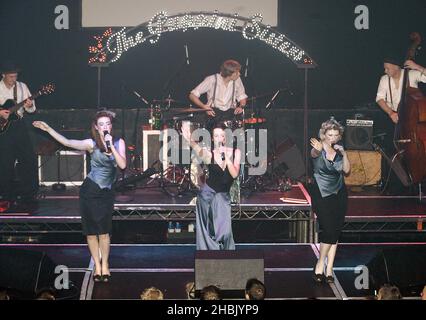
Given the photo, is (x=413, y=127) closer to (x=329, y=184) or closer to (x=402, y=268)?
(x=329, y=184)

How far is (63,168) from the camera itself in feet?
43.7

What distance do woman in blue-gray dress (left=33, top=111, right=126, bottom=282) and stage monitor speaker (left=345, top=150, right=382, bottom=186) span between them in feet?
16.2

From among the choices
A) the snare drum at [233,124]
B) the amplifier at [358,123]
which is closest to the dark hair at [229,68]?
the snare drum at [233,124]

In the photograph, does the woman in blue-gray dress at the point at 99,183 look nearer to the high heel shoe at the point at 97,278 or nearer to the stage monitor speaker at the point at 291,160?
the high heel shoe at the point at 97,278

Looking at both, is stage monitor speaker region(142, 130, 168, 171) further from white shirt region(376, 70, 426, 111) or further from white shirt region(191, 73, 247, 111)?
white shirt region(376, 70, 426, 111)

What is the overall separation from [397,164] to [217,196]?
3.83 m

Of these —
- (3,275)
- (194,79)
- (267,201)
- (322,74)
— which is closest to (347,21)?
(322,74)

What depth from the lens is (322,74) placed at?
1427cm

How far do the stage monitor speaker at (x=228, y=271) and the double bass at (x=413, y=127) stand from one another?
382 cm

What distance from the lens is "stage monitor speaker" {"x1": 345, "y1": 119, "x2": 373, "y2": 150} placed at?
13156mm

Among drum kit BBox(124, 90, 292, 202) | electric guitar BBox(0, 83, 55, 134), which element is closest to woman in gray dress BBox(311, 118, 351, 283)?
drum kit BBox(124, 90, 292, 202)

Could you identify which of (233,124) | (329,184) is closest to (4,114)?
(233,124)
